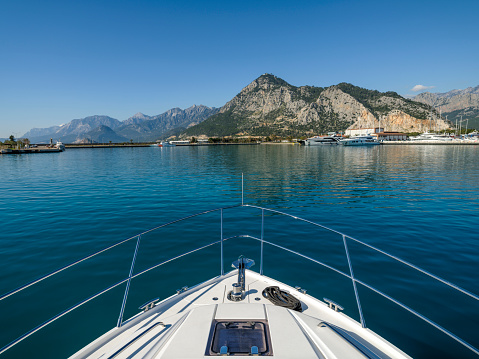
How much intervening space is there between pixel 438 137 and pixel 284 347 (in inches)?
6648

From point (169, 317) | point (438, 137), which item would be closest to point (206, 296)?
point (169, 317)

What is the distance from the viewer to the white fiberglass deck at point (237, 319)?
8.39ft

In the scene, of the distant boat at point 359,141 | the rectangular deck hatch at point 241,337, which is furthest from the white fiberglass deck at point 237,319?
the distant boat at point 359,141

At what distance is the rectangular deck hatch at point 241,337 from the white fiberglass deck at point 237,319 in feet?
0.18

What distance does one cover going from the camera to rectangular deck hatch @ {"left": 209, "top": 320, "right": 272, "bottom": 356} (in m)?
2.52

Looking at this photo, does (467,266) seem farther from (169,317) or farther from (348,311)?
(169,317)

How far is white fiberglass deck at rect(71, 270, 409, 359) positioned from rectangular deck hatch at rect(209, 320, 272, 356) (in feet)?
0.18

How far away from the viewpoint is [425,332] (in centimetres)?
584

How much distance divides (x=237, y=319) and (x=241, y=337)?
0.89ft

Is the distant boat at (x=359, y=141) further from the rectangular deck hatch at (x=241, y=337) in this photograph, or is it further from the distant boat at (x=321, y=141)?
the rectangular deck hatch at (x=241, y=337)

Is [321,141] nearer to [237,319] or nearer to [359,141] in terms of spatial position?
[359,141]

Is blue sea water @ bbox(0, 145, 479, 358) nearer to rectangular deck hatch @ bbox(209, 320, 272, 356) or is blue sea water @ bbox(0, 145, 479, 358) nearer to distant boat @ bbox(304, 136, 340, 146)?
rectangular deck hatch @ bbox(209, 320, 272, 356)

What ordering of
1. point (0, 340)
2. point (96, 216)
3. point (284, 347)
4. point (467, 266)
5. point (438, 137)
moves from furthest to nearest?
point (438, 137) → point (96, 216) → point (467, 266) → point (0, 340) → point (284, 347)

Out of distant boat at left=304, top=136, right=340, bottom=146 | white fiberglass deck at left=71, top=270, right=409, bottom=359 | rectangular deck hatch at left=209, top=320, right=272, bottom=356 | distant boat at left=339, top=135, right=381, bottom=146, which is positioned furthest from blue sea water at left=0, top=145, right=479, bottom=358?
distant boat at left=304, top=136, right=340, bottom=146
